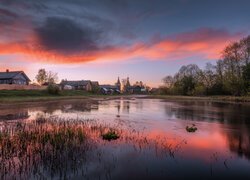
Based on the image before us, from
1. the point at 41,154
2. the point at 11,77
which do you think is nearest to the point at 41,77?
the point at 11,77

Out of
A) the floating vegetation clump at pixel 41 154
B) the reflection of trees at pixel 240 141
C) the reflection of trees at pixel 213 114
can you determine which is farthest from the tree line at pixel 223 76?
the floating vegetation clump at pixel 41 154

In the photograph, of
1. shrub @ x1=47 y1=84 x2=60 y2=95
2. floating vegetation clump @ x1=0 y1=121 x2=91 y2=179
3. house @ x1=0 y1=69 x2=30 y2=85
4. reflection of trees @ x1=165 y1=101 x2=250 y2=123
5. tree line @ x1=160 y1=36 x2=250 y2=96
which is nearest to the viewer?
floating vegetation clump @ x1=0 y1=121 x2=91 y2=179

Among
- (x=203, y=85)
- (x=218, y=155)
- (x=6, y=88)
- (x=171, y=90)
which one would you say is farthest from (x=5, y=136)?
(x=171, y=90)

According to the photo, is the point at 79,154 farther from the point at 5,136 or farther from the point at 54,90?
the point at 54,90

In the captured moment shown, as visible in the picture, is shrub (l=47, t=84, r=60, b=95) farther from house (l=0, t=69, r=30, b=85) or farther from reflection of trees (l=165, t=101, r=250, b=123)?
reflection of trees (l=165, t=101, r=250, b=123)

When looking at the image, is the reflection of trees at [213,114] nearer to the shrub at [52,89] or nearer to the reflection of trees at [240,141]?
the reflection of trees at [240,141]

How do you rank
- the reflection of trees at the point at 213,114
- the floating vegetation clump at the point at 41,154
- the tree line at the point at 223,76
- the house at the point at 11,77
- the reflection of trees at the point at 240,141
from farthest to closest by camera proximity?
the house at the point at 11,77 → the tree line at the point at 223,76 → the reflection of trees at the point at 213,114 → the reflection of trees at the point at 240,141 → the floating vegetation clump at the point at 41,154

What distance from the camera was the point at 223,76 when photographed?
85.8 metres

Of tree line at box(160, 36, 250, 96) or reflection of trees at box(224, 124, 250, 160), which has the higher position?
tree line at box(160, 36, 250, 96)

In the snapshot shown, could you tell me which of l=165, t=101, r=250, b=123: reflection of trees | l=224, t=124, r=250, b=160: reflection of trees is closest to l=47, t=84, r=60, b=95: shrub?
l=165, t=101, r=250, b=123: reflection of trees

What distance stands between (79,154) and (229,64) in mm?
75029

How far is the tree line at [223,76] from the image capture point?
67.4 metres

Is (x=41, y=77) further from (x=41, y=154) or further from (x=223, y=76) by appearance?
(x=41, y=154)

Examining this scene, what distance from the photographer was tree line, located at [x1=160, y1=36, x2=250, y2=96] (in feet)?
221
